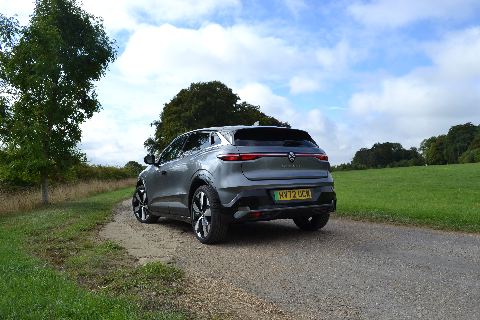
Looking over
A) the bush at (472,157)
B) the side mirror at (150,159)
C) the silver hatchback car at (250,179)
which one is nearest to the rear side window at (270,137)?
the silver hatchback car at (250,179)

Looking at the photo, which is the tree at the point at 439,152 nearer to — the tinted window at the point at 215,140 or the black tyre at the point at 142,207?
the black tyre at the point at 142,207

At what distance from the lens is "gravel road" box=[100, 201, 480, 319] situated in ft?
9.92

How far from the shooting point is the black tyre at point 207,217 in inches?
210

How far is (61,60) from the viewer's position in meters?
14.0

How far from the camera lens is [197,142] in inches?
250

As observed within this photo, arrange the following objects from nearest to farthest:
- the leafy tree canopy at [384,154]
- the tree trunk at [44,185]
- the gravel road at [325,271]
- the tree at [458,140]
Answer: the gravel road at [325,271]
the tree trunk at [44,185]
the tree at [458,140]
the leafy tree canopy at [384,154]

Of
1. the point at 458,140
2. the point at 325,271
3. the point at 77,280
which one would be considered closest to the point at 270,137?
the point at 325,271

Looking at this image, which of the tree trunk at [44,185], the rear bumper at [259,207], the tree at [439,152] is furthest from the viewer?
the tree at [439,152]

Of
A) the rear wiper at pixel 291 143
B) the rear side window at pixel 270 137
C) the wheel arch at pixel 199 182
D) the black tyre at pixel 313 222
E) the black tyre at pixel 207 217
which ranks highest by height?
the rear side window at pixel 270 137

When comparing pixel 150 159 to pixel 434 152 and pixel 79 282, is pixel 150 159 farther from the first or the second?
pixel 434 152

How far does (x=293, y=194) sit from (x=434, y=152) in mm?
100976

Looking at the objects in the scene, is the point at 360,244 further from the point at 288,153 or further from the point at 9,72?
the point at 9,72

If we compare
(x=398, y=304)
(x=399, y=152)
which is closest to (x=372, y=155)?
(x=399, y=152)

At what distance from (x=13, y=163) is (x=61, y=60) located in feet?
14.6
